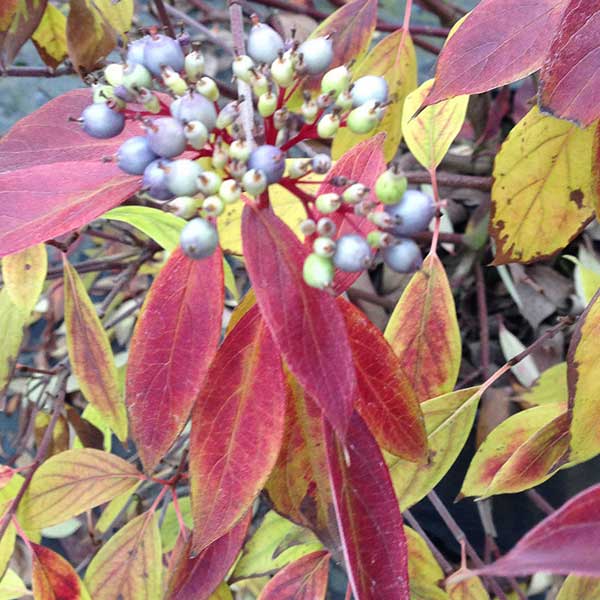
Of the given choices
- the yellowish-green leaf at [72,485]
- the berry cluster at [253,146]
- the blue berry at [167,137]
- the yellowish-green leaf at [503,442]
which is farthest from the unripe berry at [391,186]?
the yellowish-green leaf at [72,485]

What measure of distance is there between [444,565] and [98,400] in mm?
361

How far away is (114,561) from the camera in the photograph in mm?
677

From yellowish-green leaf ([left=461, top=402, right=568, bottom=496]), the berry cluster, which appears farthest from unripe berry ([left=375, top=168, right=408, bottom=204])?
yellowish-green leaf ([left=461, top=402, right=568, bottom=496])

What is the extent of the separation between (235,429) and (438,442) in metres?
0.19

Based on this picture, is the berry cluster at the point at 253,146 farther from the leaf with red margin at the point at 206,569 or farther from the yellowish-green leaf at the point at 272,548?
the yellowish-green leaf at the point at 272,548

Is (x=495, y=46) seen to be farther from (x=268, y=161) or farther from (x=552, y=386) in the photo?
(x=552, y=386)

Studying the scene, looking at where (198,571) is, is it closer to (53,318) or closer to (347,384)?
(347,384)

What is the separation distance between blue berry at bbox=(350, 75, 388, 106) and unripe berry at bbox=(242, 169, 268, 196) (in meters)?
0.08

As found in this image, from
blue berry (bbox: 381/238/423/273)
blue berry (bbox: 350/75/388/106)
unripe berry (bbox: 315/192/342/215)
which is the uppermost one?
blue berry (bbox: 350/75/388/106)

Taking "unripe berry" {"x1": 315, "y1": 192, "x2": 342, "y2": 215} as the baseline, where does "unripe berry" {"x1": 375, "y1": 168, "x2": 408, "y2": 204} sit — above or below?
above

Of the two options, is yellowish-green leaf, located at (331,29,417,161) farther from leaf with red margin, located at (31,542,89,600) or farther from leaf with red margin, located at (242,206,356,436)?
leaf with red margin, located at (31,542,89,600)

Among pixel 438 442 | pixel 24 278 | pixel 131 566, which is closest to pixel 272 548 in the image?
pixel 131 566

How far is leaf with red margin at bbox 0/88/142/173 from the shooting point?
19.3 inches

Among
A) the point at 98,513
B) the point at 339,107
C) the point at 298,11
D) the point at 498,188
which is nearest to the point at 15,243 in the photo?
the point at 339,107
